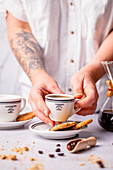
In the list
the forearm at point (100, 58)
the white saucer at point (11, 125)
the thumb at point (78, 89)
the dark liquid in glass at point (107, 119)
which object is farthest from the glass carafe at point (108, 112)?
the white saucer at point (11, 125)

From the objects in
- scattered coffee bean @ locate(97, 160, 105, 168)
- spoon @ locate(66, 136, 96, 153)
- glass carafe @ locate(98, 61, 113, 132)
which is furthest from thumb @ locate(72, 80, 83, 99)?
scattered coffee bean @ locate(97, 160, 105, 168)

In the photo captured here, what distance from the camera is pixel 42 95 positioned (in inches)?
42.7

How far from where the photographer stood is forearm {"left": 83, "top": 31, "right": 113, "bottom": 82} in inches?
51.8

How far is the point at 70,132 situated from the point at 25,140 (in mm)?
170

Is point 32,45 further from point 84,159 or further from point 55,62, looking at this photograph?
point 84,159

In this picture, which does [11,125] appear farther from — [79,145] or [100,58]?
[100,58]

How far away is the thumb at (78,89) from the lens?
1038mm

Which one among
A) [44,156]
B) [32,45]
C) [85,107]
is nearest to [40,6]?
[32,45]

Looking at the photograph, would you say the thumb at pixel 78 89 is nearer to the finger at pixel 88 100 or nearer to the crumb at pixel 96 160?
the finger at pixel 88 100

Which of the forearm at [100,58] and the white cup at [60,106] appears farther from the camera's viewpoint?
the forearm at [100,58]

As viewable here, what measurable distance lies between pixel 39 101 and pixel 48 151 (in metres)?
0.26

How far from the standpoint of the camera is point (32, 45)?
5.10 feet

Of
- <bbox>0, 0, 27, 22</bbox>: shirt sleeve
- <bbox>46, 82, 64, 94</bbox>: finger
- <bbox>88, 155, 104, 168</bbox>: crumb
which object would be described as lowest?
<bbox>88, 155, 104, 168</bbox>: crumb

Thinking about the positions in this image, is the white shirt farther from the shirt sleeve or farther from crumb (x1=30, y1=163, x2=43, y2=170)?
crumb (x1=30, y1=163, x2=43, y2=170)
